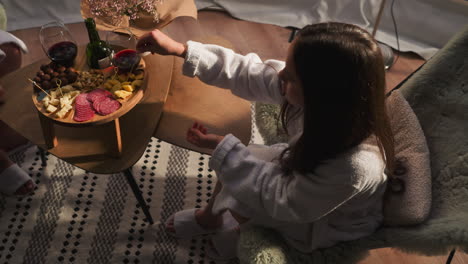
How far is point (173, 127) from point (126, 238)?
487 mm

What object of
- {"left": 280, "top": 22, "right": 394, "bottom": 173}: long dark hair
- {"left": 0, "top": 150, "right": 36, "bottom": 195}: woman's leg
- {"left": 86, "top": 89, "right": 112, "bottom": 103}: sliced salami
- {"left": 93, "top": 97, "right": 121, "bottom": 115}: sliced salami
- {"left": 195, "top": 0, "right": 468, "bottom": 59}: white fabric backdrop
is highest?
{"left": 280, "top": 22, "right": 394, "bottom": 173}: long dark hair

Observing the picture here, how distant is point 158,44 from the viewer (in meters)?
1.24

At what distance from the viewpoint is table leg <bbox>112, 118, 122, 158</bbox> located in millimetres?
1201

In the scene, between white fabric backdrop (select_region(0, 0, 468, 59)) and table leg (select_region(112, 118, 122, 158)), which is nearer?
table leg (select_region(112, 118, 122, 158))

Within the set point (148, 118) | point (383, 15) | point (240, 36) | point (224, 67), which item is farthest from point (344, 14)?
point (148, 118)

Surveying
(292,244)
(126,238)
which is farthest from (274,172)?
(126,238)

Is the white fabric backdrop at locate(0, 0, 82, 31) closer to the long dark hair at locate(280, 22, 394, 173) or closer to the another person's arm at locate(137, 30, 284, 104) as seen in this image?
the another person's arm at locate(137, 30, 284, 104)

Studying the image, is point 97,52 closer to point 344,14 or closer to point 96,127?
point 96,127

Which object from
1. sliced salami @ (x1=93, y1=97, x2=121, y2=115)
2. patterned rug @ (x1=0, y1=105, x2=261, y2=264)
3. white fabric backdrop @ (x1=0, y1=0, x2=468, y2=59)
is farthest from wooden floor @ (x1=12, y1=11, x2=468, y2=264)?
sliced salami @ (x1=93, y1=97, x2=121, y2=115)

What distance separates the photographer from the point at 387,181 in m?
1.09

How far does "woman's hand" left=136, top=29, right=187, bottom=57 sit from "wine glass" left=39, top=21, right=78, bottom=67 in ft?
0.81

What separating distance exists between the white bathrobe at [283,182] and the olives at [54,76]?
0.35 metres

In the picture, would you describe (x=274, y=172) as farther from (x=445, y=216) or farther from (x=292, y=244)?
(x=445, y=216)

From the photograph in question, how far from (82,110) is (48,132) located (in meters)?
0.14
